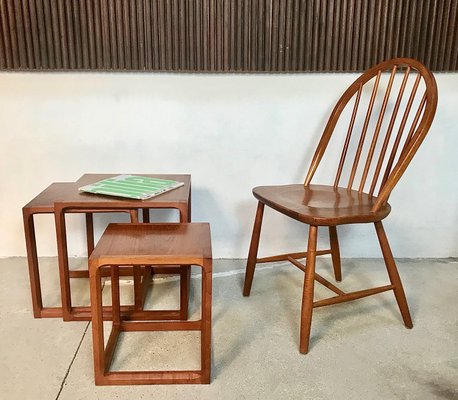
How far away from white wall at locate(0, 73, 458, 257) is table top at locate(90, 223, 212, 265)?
68 cm

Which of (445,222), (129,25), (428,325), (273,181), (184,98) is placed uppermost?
(129,25)

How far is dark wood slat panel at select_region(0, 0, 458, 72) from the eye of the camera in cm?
176

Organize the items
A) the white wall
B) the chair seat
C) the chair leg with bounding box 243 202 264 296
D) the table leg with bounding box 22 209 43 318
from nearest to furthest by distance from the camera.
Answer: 1. the chair seat
2. the table leg with bounding box 22 209 43 318
3. the chair leg with bounding box 243 202 264 296
4. the white wall

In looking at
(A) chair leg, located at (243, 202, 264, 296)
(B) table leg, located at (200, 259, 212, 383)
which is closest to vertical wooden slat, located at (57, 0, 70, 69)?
(A) chair leg, located at (243, 202, 264, 296)

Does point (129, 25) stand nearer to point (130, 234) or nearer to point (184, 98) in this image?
point (184, 98)

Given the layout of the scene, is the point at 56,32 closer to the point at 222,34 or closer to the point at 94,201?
the point at 222,34

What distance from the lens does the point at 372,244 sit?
209cm

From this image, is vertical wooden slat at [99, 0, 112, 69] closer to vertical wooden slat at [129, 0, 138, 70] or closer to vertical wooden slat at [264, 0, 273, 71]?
vertical wooden slat at [129, 0, 138, 70]

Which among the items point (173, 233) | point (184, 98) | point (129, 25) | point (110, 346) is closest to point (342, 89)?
point (184, 98)

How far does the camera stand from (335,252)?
1.78 meters

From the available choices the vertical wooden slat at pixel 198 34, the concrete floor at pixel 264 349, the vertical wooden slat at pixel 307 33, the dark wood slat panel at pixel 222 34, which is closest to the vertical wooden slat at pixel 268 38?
the dark wood slat panel at pixel 222 34

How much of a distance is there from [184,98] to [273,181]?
1.81 feet

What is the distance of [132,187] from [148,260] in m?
0.47

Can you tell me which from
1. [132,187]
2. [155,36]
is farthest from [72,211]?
[155,36]
